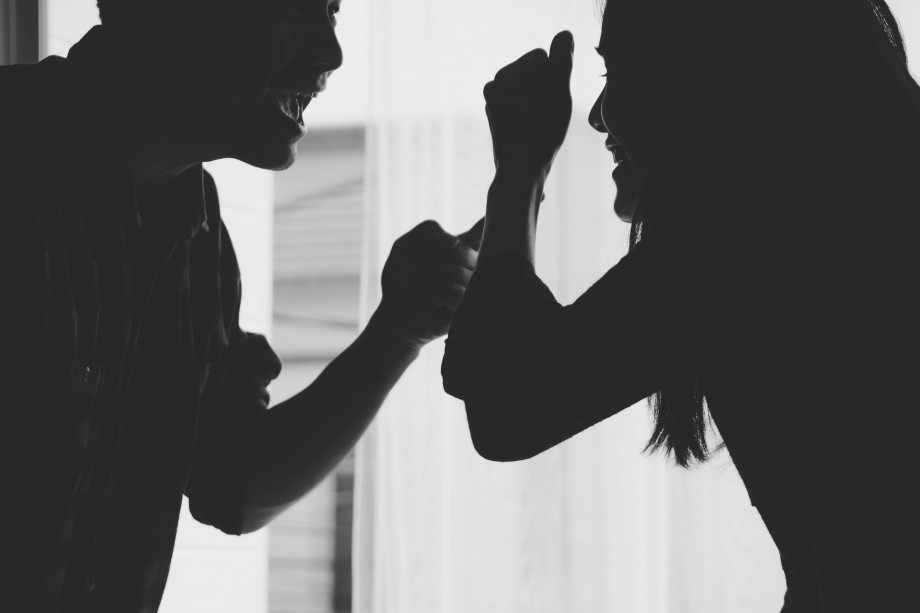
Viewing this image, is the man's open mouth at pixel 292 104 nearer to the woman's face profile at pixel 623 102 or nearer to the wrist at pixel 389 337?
the wrist at pixel 389 337

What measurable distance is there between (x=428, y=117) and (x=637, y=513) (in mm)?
874

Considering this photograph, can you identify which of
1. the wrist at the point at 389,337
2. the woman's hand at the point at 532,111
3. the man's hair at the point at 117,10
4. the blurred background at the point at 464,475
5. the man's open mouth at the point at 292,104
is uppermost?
the man's hair at the point at 117,10

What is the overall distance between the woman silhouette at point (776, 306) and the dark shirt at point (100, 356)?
0.32m

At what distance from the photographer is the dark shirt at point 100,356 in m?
0.70

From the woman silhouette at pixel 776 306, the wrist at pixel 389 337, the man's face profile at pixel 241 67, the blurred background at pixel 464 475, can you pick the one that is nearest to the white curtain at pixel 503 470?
the blurred background at pixel 464 475

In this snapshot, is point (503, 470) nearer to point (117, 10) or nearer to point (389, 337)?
A: point (389, 337)

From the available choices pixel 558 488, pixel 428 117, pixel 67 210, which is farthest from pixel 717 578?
pixel 67 210

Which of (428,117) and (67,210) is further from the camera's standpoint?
(428,117)

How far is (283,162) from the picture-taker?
0.91 meters

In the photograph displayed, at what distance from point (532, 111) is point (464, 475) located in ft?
3.39

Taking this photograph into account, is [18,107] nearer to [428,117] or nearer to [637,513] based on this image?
[428,117]

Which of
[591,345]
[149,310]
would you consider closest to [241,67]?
[149,310]

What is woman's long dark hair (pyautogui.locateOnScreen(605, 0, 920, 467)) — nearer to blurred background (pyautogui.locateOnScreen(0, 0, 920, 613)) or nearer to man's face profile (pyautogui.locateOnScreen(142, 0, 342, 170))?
man's face profile (pyautogui.locateOnScreen(142, 0, 342, 170))

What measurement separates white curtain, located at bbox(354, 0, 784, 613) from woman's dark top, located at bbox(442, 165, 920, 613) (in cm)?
101
